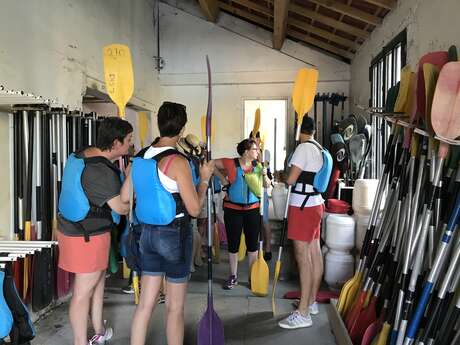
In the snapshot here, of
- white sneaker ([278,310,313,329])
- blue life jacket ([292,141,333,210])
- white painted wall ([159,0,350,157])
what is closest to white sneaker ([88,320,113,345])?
white sneaker ([278,310,313,329])

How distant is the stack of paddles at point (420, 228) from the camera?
4.98ft

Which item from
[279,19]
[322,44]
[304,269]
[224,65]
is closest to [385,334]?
[304,269]

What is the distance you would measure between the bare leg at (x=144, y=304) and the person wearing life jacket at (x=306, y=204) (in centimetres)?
100

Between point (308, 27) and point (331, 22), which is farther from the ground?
point (308, 27)

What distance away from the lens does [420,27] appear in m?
2.59

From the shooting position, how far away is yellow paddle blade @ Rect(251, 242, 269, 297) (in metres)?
2.80

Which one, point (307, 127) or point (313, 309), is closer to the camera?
point (307, 127)

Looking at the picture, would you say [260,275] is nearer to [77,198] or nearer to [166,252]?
[166,252]

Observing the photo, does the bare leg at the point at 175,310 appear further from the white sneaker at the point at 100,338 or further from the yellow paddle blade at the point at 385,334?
the yellow paddle blade at the point at 385,334

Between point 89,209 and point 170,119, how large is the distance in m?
0.64

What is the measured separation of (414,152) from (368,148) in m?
2.05

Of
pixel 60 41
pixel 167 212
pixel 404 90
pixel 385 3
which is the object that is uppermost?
pixel 385 3

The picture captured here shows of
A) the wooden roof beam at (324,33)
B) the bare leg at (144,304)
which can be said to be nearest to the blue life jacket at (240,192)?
the bare leg at (144,304)

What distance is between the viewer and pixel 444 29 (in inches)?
85.3
